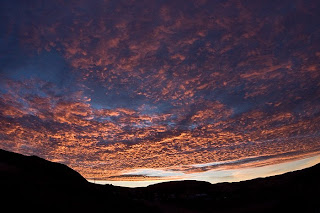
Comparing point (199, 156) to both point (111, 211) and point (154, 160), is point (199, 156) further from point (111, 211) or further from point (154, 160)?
point (111, 211)

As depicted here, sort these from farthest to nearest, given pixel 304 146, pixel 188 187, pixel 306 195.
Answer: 1. pixel 304 146
2. pixel 188 187
3. pixel 306 195

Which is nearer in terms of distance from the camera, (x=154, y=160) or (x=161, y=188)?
(x=161, y=188)

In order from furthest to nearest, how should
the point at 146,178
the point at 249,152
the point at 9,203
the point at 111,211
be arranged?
the point at 146,178, the point at 249,152, the point at 111,211, the point at 9,203

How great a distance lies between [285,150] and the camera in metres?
33.5

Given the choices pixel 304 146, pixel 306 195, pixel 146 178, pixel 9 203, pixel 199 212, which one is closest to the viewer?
pixel 9 203

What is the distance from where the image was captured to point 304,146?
33406 millimetres

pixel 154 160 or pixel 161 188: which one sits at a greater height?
pixel 154 160

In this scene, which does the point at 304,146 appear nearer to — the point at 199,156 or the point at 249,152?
the point at 249,152

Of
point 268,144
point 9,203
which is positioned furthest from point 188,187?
point 9,203

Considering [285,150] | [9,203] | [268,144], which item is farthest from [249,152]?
[9,203]

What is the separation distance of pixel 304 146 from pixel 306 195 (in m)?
30.6

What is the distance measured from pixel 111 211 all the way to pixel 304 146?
38.9m

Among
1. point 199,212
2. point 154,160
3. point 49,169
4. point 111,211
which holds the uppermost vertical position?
point 154,160

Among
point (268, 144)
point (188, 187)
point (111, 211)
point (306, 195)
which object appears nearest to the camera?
point (111, 211)
